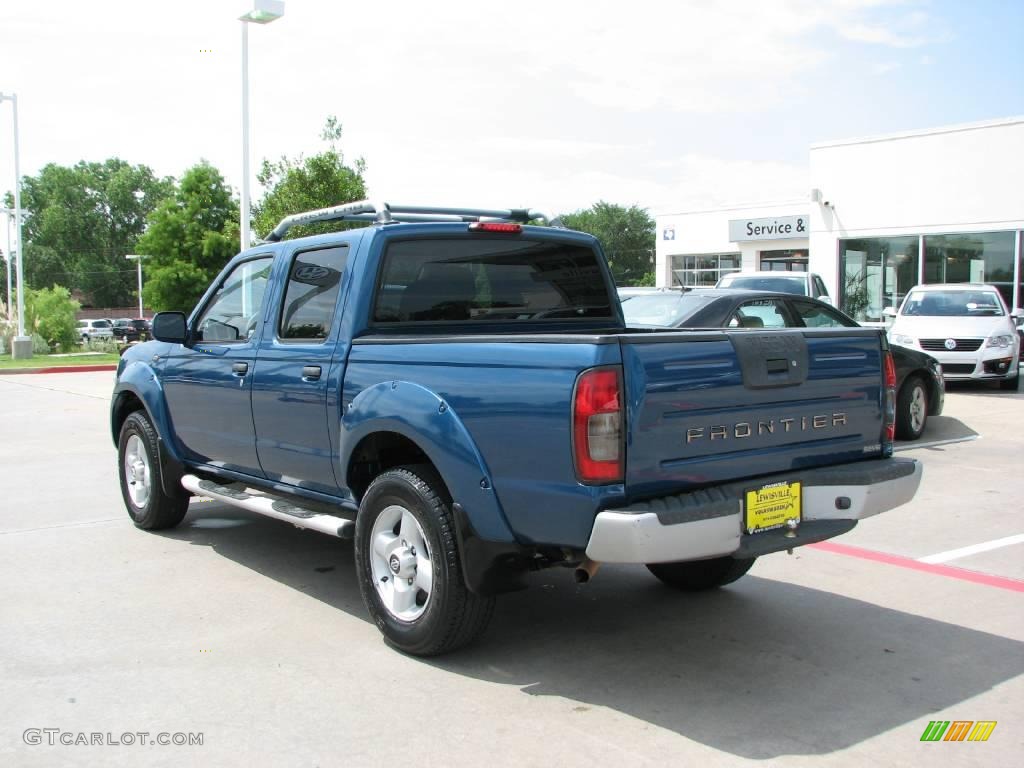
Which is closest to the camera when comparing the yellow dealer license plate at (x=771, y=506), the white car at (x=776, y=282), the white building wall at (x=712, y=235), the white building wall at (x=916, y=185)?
the yellow dealer license plate at (x=771, y=506)

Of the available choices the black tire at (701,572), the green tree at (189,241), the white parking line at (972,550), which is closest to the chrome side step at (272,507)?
the black tire at (701,572)

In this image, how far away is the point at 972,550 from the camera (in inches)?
259

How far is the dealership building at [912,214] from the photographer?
967 inches

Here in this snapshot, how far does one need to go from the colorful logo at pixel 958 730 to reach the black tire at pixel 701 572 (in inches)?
66.4

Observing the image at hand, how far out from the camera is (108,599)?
5523 mm

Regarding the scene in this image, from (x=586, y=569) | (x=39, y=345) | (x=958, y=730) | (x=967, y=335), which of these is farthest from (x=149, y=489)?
(x=39, y=345)

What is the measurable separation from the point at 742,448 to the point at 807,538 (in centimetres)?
49

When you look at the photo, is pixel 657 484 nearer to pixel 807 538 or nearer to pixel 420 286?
pixel 807 538

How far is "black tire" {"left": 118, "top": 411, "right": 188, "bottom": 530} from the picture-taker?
6887 millimetres

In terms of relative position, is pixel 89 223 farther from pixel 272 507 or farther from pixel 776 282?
pixel 272 507

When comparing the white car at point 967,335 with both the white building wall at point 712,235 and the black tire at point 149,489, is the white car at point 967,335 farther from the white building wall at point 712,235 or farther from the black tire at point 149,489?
the white building wall at point 712,235

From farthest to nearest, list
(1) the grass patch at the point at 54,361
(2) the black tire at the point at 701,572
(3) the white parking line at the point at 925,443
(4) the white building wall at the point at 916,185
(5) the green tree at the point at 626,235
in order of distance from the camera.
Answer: (5) the green tree at the point at 626,235 < (1) the grass patch at the point at 54,361 < (4) the white building wall at the point at 916,185 < (3) the white parking line at the point at 925,443 < (2) the black tire at the point at 701,572

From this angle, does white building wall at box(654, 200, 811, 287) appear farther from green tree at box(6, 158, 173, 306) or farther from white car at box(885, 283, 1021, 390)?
green tree at box(6, 158, 173, 306)

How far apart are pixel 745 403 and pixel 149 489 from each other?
15.1 ft
